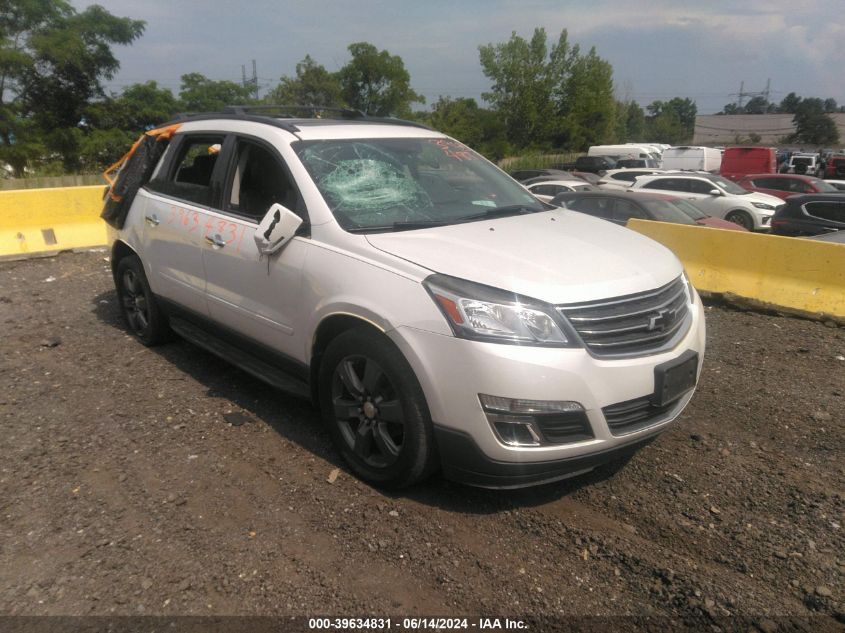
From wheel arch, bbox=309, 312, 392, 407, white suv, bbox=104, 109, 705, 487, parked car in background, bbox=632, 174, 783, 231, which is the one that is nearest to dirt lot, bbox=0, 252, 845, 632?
white suv, bbox=104, 109, 705, 487

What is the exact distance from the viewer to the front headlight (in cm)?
301

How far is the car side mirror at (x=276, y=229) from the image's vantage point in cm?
379

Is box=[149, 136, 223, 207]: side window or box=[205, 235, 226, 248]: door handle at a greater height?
box=[149, 136, 223, 207]: side window

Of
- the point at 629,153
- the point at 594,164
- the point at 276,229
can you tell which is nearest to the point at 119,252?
the point at 276,229

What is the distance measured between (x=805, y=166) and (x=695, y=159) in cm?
805

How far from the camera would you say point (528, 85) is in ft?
162

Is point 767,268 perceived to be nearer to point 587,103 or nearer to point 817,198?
A: point 817,198

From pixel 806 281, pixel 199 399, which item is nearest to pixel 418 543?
pixel 199 399

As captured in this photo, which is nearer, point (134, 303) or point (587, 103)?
point (134, 303)

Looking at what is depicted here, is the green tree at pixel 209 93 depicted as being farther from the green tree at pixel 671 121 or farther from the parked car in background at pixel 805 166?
the green tree at pixel 671 121

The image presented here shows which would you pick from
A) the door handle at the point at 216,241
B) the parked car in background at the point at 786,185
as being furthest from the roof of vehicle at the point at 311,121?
the parked car in background at the point at 786,185

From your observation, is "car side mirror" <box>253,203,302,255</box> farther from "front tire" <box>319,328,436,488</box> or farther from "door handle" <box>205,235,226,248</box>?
"front tire" <box>319,328,436,488</box>

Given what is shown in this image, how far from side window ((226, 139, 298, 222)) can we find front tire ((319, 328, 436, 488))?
1047 mm

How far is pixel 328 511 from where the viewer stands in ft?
11.3
